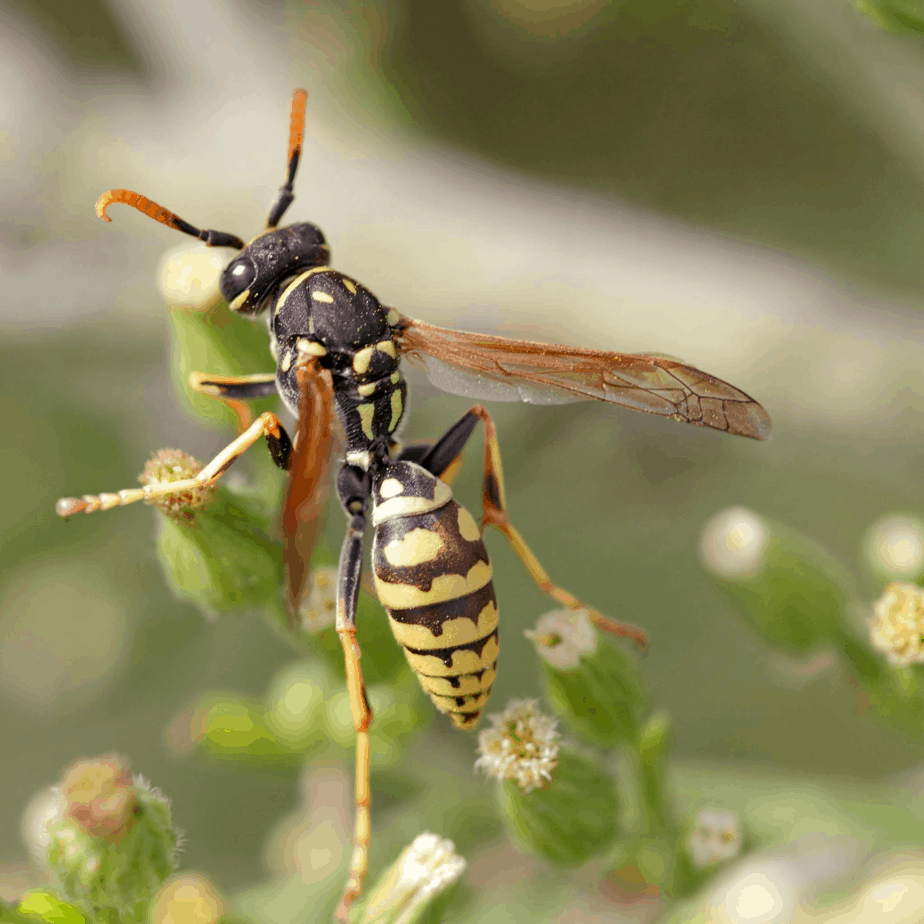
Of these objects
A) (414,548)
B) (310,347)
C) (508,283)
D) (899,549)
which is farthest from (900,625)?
(508,283)

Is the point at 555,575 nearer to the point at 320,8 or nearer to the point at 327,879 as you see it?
the point at 327,879

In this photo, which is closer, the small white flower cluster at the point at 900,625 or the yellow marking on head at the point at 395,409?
the small white flower cluster at the point at 900,625

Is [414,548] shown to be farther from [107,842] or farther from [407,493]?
[107,842]

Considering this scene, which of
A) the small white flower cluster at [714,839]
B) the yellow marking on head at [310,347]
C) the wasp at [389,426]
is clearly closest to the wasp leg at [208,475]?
the wasp at [389,426]

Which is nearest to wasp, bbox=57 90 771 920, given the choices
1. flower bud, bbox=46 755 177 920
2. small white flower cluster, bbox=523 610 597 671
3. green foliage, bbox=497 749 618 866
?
small white flower cluster, bbox=523 610 597 671

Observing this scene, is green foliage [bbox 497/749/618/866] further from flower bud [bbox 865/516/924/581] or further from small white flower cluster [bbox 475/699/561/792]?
flower bud [bbox 865/516/924/581]

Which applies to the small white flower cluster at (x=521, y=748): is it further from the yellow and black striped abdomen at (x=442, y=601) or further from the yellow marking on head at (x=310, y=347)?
the yellow marking on head at (x=310, y=347)
